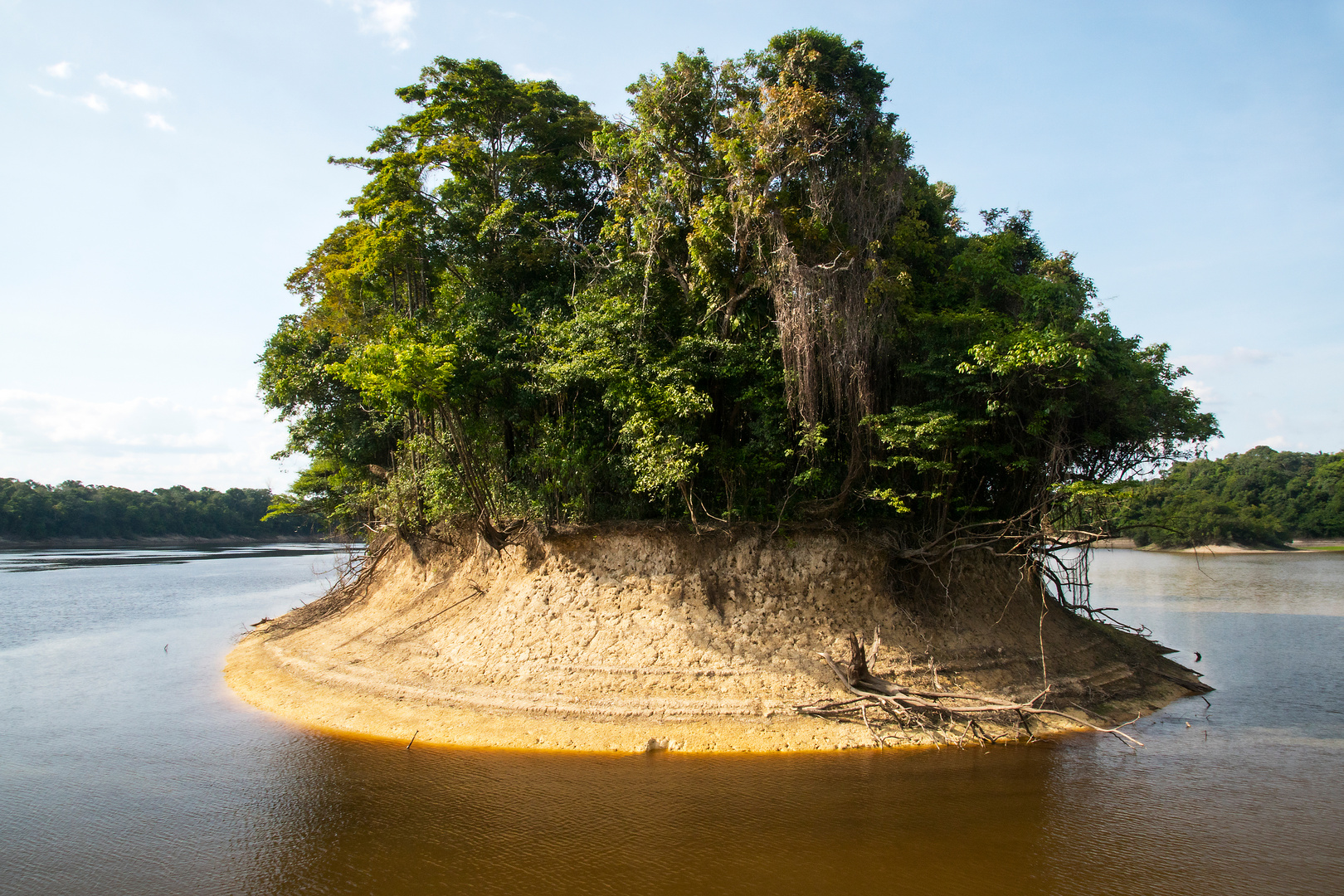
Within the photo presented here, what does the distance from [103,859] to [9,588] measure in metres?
41.7

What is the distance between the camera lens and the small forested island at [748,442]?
14.2m

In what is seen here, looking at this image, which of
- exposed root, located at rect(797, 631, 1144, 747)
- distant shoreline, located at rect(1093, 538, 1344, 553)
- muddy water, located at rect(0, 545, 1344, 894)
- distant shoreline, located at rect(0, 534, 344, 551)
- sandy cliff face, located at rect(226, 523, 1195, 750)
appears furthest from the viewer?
distant shoreline, located at rect(0, 534, 344, 551)

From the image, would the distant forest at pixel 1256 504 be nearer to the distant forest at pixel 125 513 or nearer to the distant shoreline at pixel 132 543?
the distant forest at pixel 125 513

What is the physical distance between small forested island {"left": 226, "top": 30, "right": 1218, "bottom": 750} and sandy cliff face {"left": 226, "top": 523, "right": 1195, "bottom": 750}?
0.07 m

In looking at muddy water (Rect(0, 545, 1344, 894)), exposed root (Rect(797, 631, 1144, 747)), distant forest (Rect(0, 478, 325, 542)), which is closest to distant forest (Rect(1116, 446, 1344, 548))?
exposed root (Rect(797, 631, 1144, 747))

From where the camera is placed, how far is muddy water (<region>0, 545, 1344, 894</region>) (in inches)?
338

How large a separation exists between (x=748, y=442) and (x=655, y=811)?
8064mm

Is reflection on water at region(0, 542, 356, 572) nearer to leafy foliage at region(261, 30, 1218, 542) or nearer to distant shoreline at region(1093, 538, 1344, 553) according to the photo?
leafy foliage at region(261, 30, 1218, 542)

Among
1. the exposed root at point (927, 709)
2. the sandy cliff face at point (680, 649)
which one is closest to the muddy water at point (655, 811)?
the exposed root at point (927, 709)

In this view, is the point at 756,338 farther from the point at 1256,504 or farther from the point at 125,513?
the point at 125,513

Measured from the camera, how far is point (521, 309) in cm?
1766

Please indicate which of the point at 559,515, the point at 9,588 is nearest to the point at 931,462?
the point at 559,515

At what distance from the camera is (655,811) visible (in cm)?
1041

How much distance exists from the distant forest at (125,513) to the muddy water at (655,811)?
179ft
